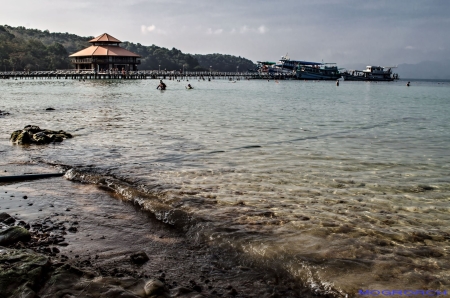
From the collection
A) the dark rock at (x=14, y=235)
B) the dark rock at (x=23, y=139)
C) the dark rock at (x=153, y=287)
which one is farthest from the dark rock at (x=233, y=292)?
the dark rock at (x=23, y=139)

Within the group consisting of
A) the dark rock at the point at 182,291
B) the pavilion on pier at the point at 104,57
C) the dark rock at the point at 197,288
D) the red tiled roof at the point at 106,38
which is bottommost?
the dark rock at the point at 197,288

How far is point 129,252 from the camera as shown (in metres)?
4.48

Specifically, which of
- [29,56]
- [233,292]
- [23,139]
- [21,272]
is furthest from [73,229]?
[29,56]

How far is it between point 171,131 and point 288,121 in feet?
23.9

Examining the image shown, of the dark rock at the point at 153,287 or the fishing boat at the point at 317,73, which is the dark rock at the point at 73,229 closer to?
the dark rock at the point at 153,287

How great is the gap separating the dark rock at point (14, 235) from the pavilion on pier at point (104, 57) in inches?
3875

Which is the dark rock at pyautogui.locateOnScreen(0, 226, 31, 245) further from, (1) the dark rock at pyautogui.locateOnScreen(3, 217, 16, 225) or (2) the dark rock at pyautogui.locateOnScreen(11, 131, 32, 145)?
(2) the dark rock at pyautogui.locateOnScreen(11, 131, 32, 145)

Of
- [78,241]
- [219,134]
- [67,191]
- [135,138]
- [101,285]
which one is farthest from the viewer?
[219,134]

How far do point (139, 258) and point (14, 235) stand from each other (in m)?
1.72

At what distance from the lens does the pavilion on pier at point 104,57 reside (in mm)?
97062

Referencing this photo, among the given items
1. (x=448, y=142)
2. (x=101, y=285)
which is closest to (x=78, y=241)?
(x=101, y=285)

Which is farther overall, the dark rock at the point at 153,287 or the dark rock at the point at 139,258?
the dark rock at the point at 139,258

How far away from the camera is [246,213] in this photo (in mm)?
5926

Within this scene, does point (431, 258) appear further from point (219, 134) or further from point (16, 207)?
point (219, 134)
